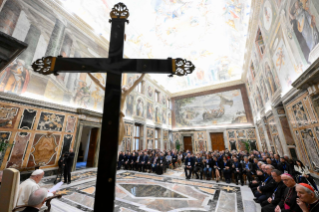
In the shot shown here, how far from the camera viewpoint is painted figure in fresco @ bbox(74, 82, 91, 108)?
893 centimetres

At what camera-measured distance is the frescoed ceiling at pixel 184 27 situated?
9.48 m

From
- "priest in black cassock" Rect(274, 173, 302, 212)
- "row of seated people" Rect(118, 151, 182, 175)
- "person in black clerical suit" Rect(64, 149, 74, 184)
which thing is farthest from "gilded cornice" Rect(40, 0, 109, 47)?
"priest in black cassock" Rect(274, 173, 302, 212)

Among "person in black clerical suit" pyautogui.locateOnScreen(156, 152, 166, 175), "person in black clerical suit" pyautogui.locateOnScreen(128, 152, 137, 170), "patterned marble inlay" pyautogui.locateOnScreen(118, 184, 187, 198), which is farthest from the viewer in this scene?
"person in black clerical suit" pyautogui.locateOnScreen(128, 152, 137, 170)

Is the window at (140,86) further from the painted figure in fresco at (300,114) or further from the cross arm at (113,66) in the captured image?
the cross arm at (113,66)

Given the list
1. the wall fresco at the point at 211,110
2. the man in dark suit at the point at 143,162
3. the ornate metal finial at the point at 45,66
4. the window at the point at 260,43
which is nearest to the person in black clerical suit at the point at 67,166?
the man in dark suit at the point at 143,162

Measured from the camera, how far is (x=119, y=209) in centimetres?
362

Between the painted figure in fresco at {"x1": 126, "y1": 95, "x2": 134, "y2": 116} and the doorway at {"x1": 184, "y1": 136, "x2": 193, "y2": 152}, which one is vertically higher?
the painted figure in fresco at {"x1": 126, "y1": 95, "x2": 134, "y2": 116}

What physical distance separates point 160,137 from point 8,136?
43.7 feet

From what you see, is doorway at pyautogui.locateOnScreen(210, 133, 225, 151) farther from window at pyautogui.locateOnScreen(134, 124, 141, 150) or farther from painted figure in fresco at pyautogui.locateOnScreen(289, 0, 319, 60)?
painted figure in fresco at pyautogui.locateOnScreen(289, 0, 319, 60)

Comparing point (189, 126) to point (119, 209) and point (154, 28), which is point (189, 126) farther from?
point (119, 209)

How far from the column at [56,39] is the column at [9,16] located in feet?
5.28

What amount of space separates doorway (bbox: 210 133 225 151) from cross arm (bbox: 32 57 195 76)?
17.6 m

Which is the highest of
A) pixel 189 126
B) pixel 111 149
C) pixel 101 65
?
pixel 189 126

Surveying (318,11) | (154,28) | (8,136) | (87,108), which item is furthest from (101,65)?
(154,28)
